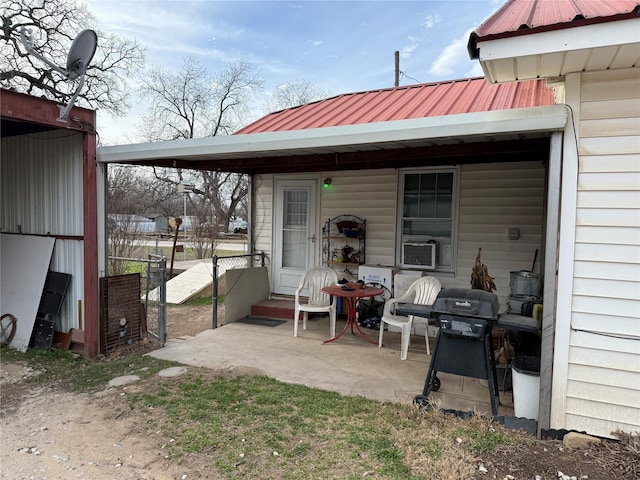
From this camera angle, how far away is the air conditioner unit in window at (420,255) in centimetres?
579

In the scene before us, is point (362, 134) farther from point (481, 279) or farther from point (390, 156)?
point (481, 279)

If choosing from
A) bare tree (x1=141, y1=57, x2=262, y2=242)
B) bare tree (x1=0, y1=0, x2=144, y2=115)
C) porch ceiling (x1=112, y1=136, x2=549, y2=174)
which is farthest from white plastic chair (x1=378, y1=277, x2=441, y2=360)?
bare tree (x1=141, y1=57, x2=262, y2=242)

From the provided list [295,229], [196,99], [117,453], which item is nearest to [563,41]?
[117,453]

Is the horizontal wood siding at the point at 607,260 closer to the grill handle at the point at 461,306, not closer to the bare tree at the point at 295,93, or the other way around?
the grill handle at the point at 461,306

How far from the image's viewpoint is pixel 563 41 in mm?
2348

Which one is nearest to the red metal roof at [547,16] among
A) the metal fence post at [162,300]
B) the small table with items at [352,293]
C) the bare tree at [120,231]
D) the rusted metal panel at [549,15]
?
the rusted metal panel at [549,15]

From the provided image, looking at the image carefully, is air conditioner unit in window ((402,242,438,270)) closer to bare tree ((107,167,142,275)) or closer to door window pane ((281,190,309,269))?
door window pane ((281,190,309,269))

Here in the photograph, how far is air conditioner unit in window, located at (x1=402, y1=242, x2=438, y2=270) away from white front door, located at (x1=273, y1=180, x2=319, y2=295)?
1.57 m

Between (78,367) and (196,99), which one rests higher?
(196,99)

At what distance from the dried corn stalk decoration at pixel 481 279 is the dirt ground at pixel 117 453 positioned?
2.49 m

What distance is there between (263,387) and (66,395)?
1708 millimetres

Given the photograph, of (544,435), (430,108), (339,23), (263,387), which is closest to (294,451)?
(263,387)

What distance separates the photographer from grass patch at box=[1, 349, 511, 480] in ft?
8.23

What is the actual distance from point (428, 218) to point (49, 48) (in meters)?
15.5
